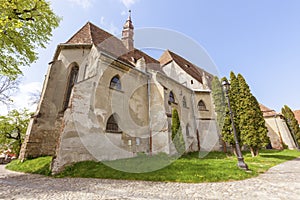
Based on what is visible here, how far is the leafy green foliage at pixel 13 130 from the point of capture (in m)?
19.5

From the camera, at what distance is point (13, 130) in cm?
2027


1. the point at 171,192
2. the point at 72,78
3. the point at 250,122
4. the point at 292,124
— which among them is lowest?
the point at 171,192

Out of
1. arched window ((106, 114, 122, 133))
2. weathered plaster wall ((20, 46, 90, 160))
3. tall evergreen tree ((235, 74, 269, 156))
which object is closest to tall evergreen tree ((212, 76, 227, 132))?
tall evergreen tree ((235, 74, 269, 156))

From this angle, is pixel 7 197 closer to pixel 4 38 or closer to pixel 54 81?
pixel 4 38

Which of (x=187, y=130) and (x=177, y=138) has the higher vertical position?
(x=187, y=130)

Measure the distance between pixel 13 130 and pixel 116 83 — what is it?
1851 cm

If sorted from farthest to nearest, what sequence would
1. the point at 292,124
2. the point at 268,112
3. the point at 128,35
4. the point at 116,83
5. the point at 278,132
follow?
1. the point at 268,112
2. the point at 292,124
3. the point at 278,132
4. the point at 128,35
5. the point at 116,83

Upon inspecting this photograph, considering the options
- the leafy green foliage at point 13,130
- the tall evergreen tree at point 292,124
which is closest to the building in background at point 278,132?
the tall evergreen tree at point 292,124

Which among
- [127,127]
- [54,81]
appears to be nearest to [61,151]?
[127,127]

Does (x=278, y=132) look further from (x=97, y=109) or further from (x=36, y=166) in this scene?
(x=36, y=166)

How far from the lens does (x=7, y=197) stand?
4344 millimetres

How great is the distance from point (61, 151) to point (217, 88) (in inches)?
702

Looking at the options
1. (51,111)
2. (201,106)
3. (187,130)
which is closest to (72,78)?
(51,111)

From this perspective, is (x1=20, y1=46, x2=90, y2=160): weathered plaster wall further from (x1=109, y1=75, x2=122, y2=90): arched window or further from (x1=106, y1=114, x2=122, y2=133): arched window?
(x1=106, y1=114, x2=122, y2=133): arched window
